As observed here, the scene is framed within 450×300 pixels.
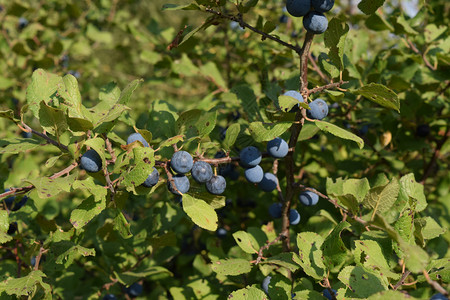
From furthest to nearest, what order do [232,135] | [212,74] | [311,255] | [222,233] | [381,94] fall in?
[212,74], [222,233], [232,135], [311,255], [381,94]

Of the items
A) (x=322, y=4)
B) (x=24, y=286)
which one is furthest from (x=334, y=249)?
(x=24, y=286)

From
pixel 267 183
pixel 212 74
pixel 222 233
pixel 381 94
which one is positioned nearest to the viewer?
pixel 381 94

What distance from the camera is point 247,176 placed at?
1266mm

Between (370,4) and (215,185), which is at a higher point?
(370,4)

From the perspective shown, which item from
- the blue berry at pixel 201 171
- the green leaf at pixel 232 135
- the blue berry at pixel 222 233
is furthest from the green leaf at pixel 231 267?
the blue berry at pixel 222 233

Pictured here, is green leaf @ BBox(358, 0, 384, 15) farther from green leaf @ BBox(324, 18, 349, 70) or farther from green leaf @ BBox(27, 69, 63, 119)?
green leaf @ BBox(27, 69, 63, 119)

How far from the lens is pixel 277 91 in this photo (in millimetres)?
1479

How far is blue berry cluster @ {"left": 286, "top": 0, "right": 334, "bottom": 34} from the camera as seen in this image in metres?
1.00

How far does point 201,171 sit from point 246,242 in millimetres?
337

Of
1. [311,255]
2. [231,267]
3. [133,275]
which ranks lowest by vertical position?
[133,275]

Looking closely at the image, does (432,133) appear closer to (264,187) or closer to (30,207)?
(264,187)

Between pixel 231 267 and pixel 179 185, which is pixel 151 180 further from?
pixel 231 267

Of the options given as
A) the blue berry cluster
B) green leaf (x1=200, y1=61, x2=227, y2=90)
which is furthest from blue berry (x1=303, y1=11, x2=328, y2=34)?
green leaf (x1=200, y1=61, x2=227, y2=90)

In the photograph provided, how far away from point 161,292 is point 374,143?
1.28m
